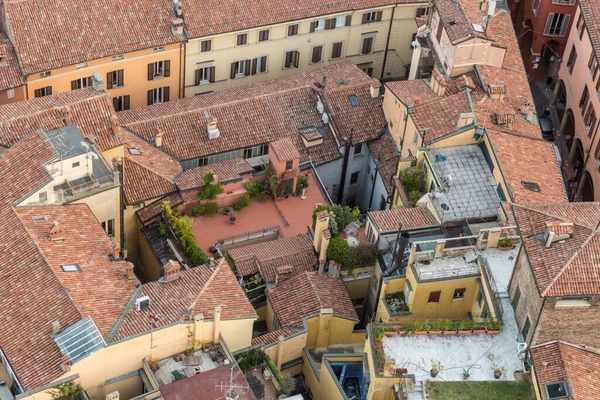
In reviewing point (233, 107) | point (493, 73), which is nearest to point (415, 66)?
point (493, 73)

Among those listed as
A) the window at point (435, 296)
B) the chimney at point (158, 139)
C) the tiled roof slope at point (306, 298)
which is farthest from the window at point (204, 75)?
the window at point (435, 296)

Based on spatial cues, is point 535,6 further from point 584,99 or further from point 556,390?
point 556,390

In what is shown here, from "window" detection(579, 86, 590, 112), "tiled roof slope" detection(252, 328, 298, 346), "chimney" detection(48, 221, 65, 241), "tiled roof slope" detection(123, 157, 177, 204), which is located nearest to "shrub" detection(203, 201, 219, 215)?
"tiled roof slope" detection(123, 157, 177, 204)

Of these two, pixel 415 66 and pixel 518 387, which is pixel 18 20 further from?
pixel 518 387

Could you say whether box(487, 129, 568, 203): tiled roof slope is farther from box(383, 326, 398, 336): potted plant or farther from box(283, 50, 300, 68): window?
box(283, 50, 300, 68): window

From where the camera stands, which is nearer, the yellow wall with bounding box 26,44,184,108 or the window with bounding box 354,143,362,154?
the yellow wall with bounding box 26,44,184,108

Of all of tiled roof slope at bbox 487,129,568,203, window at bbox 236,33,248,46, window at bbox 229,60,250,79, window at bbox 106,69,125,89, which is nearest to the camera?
tiled roof slope at bbox 487,129,568,203
